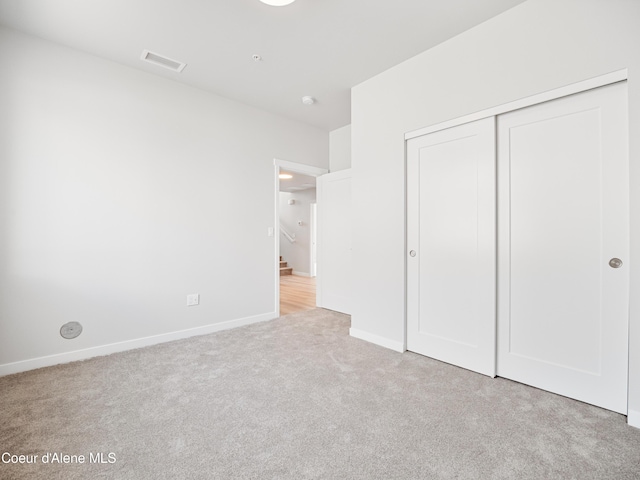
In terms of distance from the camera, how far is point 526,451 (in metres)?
1.47

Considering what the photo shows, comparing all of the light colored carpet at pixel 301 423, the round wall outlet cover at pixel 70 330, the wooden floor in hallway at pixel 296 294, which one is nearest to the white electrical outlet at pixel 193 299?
the light colored carpet at pixel 301 423

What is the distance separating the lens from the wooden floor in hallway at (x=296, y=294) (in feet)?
14.9

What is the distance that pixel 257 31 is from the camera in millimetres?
2326

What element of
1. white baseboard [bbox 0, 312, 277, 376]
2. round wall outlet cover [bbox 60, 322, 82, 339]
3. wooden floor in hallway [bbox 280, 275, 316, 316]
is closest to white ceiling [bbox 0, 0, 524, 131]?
round wall outlet cover [bbox 60, 322, 82, 339]

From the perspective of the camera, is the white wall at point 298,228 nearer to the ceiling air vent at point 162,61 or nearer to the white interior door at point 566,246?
the ceiling air vent at point 162,61

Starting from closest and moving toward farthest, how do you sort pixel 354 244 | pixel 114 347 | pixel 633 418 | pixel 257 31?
pixel 633 418 → pixel 257 31 → pixel 114 347 → pixel 354 244

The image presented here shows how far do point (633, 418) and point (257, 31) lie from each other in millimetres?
3512

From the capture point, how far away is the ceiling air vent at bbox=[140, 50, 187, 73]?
2.64 metres

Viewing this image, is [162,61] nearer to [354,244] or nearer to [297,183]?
[354,244]

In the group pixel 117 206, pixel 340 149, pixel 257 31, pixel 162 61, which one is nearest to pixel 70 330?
pixel 117 206

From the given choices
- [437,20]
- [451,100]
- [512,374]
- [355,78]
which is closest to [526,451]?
[512,374]

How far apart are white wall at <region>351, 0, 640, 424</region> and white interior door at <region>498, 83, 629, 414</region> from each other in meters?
0.11

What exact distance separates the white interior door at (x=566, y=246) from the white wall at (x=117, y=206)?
268 cm

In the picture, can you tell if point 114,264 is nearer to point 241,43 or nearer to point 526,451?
point 241,43
